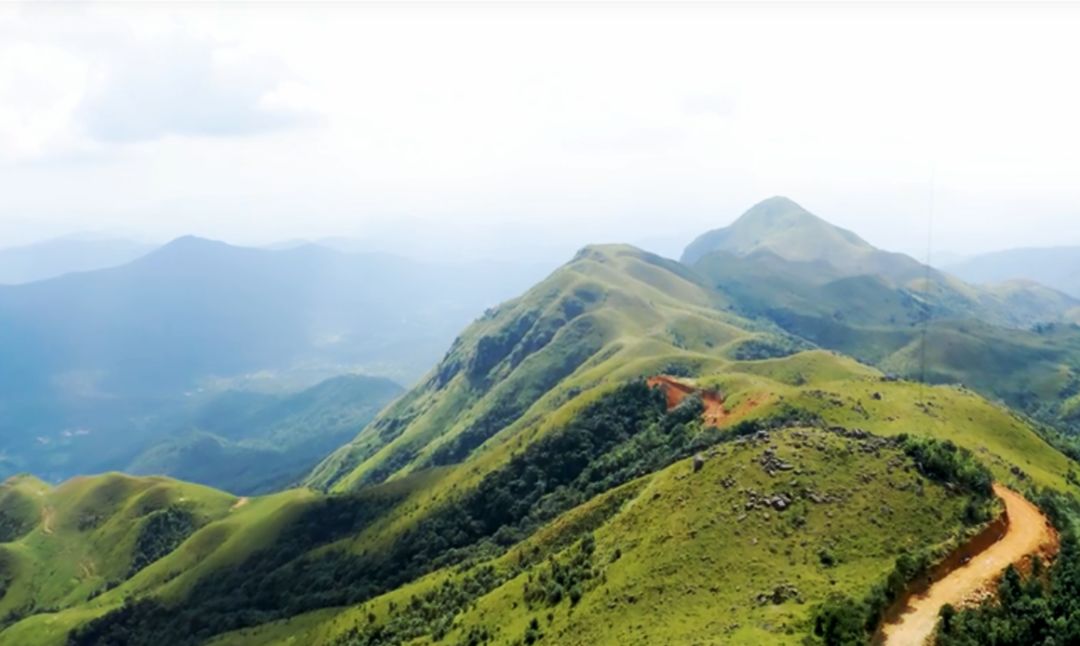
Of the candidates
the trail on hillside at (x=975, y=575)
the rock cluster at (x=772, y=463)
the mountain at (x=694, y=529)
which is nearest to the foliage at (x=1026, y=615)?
the trail on hillside at (x=975, y=575)

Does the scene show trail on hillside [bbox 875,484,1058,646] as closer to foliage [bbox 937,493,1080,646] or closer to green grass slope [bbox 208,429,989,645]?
foliage [bbox 937,493,1080,646]

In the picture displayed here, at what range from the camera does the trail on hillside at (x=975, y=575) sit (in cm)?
7375

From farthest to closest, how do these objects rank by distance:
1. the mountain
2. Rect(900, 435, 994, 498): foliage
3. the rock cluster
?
the rock cluster → Rect(900, 435, 994, 498): foliage → the mountain

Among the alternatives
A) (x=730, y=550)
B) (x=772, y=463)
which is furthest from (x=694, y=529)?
(x=772, y=463)

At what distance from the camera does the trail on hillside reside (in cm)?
7375

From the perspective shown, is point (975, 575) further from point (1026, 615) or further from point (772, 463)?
point (772, 463)

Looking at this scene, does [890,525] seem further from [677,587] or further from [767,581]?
[677,587]

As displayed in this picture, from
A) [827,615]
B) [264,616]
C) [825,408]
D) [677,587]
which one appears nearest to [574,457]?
[825,408]

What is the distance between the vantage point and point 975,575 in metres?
83.7

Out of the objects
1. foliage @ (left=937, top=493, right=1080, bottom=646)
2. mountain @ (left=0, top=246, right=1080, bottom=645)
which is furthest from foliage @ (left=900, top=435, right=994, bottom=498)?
foliage @ (left=937, top=493, right=1080, bottom=646)

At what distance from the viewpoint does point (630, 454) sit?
178125 millimetres

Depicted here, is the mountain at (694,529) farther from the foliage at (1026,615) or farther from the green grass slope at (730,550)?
the foliage at (1026,615)

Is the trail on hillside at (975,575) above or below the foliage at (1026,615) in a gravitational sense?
below

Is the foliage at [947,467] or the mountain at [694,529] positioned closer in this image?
the mountain at [694,529]
